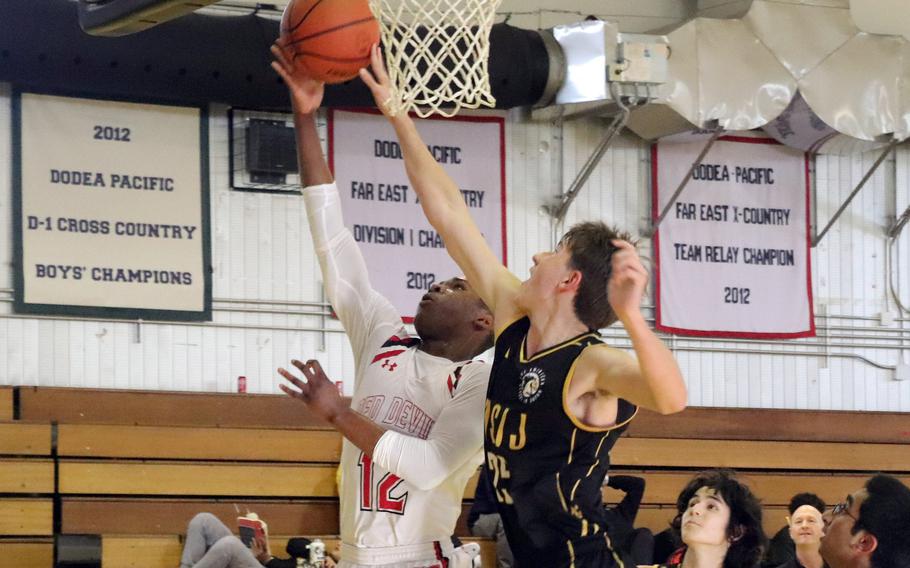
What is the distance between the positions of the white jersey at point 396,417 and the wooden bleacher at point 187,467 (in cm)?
464

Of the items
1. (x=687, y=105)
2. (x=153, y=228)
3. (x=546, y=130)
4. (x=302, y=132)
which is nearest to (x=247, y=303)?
(x=153, y=228)

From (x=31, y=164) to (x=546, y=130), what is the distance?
431 centimetres

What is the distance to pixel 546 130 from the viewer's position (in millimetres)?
11688

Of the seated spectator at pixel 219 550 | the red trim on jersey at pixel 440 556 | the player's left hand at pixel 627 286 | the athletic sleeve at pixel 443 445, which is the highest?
the player's left hand at pixel 627 286

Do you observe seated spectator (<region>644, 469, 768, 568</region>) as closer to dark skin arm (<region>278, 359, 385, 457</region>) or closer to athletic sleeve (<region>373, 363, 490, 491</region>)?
athletic sleeve (<region>373, 363, 490, 491</region>)

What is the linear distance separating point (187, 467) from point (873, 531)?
6.27m

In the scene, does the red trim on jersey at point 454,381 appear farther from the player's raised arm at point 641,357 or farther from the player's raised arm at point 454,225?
the player's raised arm at point 641,357

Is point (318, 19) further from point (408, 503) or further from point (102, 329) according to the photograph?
point (102, 329)

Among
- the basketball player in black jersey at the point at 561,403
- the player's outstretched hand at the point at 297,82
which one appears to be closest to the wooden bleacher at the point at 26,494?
the player's outstretched hand at the point at 297,82

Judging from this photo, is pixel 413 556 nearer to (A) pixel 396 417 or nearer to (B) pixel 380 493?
(B) pixel 380 493

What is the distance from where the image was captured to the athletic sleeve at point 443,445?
468 centimetres

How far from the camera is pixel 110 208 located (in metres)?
10.3

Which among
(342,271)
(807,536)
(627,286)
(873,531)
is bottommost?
(807,536)

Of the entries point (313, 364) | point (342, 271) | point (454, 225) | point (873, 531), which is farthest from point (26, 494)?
point (873, 531)
